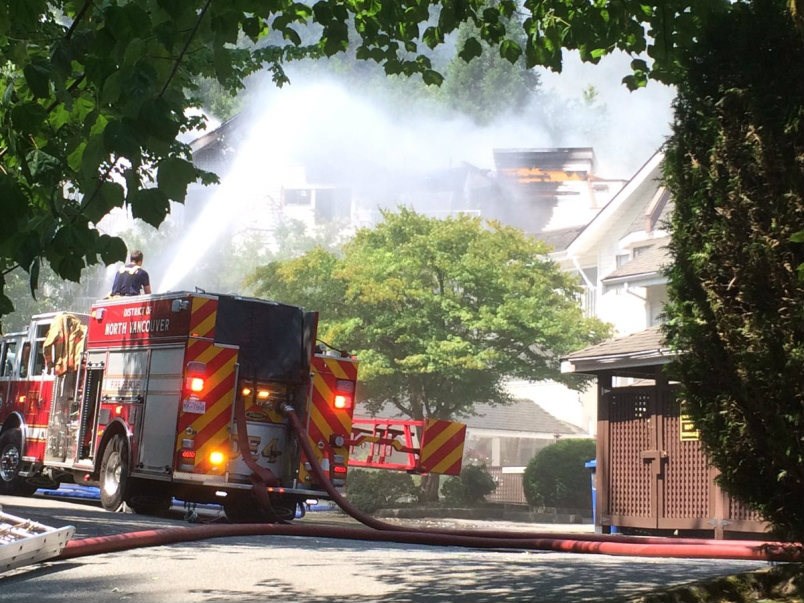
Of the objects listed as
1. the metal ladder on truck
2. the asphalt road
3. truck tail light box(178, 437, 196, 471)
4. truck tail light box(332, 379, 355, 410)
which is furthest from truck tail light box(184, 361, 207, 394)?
the metal ladder on truck

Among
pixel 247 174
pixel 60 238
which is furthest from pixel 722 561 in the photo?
pixel 247 174

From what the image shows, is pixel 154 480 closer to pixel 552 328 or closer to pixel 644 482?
pixel 644 482

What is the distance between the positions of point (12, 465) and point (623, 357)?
9181mm

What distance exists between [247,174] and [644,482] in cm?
7333

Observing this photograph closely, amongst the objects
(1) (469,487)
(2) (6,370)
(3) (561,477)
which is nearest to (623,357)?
(2) (6,370)

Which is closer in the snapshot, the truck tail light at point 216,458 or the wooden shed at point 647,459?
the truck tail light at point 216,458

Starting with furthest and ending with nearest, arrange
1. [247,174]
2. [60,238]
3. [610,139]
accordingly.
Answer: [610,139] → [247,174] → [60,238]

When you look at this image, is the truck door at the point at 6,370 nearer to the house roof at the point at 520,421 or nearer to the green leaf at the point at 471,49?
the green leaf at the point at 471,49

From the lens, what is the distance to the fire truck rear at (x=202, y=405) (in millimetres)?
14656

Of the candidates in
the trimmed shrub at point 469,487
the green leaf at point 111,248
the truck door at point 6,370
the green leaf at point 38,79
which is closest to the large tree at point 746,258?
the green leaf at point 111,248

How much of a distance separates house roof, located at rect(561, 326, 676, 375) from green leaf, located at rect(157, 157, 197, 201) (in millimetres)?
13920

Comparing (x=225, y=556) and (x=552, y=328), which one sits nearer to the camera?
(x=225, y=556)

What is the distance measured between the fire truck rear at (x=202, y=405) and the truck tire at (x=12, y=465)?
1.47 metres

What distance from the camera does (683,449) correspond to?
59.5ft
